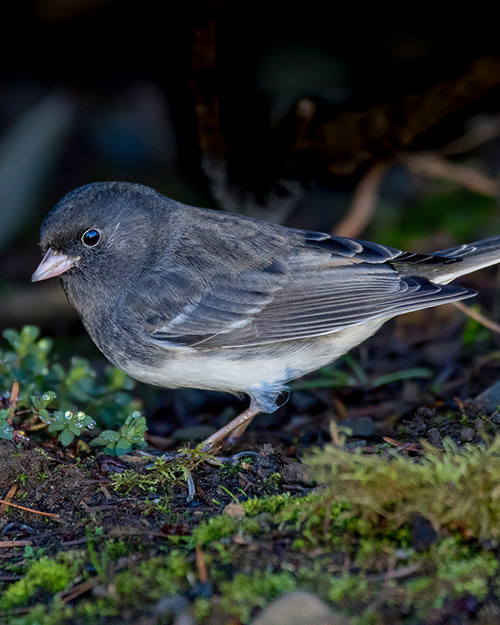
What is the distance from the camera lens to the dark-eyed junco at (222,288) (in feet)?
12.2

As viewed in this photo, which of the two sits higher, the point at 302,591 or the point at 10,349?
the point at 302,591

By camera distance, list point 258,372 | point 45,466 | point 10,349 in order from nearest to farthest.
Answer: point 45,466
point 258,372
point 10,349

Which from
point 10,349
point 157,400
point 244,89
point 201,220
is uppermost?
point 244,89

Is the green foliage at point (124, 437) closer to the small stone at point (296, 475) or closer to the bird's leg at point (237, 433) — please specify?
the small stone at point (296, 475)

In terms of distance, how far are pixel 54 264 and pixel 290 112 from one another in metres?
2.86

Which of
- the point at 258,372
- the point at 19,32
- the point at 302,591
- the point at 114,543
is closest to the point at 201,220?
the point at 258,372

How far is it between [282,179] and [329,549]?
3.93 meters

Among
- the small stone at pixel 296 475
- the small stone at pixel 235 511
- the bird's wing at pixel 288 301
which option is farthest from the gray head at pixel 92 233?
the small stone at pixel 235 511

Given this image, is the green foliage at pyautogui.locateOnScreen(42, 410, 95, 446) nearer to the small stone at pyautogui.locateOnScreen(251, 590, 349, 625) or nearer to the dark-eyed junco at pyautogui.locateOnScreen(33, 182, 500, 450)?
the dark-eyed junco at pyautogui.locateOnScreen(33, 182, 500, 450)

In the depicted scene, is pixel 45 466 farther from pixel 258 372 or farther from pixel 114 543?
pixel 258 372

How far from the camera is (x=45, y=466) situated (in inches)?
127

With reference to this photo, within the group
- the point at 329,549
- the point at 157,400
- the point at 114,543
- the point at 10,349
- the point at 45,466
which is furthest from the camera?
the point at 10,349

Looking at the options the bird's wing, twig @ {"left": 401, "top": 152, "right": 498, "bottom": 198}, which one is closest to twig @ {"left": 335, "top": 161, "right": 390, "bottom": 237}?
twig @ {"left": 401, "top": 152, "right": 498, "bottom": 198}

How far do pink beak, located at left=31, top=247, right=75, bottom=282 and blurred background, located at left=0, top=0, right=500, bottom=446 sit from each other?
2067 mm
